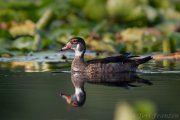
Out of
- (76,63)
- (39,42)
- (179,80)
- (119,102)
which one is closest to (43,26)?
(39,42)

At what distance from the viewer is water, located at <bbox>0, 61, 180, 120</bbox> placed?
7397 mm

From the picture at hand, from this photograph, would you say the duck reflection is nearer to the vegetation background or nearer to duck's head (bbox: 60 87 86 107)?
duck's head (bbox: 60 87 86 107)

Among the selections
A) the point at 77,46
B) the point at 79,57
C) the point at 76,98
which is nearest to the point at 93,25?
the point at 77,46

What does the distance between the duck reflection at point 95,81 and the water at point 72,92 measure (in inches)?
2.4

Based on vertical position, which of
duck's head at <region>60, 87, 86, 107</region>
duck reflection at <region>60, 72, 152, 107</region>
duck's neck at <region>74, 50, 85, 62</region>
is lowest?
duck's head at <region>60, 87, 86, 107</region>

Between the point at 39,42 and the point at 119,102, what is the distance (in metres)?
Answer: 7.38

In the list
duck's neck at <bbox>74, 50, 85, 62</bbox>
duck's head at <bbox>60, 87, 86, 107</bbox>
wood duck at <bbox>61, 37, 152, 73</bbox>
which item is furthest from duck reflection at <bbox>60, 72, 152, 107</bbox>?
duck's neck at <bbox>74, 50, 85, 62</bbox>

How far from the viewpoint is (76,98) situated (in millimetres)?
8594

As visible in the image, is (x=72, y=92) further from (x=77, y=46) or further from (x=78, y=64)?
(x=77, y=46)

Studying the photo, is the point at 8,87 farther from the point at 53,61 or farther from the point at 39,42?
the point at 39,42

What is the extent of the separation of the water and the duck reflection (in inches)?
2.4

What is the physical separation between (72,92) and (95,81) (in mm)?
1272

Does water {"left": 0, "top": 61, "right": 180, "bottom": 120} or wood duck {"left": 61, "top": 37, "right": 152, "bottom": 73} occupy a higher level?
wood duck {"left": 61, "top": 37, "right": 152, "bottom": 73}

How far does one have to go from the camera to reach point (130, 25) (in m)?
17.4
